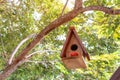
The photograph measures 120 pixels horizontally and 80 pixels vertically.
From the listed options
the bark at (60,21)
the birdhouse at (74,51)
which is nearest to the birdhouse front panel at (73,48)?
the birdhouse at (74,51)

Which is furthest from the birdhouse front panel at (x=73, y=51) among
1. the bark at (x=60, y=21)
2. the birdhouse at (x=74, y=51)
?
the bark at (x=60, y=21)

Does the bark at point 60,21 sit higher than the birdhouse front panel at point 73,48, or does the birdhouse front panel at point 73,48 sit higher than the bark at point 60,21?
the bark at point 60,21

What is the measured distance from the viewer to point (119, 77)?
4.71 ft

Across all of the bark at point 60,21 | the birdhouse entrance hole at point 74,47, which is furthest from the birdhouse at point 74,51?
the bark at point 60,21

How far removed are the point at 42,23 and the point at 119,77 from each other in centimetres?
322

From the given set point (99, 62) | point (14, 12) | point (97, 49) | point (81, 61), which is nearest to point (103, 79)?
point (99, 62)

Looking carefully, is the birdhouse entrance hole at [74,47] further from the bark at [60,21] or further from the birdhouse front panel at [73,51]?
the bark at [60,21]

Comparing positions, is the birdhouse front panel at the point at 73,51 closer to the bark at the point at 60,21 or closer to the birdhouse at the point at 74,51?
the birdhouse at the point at 74,51

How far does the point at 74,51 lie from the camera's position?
2.02 meters

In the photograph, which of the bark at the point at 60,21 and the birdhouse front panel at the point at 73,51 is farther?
the bark at the point at 60,21

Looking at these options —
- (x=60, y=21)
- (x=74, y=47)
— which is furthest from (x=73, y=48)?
(x=60, y=21)

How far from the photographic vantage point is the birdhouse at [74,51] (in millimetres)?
1989

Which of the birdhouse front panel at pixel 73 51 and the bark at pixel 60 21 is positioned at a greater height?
the bark at pixel 60 21

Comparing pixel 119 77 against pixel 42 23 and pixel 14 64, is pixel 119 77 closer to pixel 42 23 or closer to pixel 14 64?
pixel 14 64
